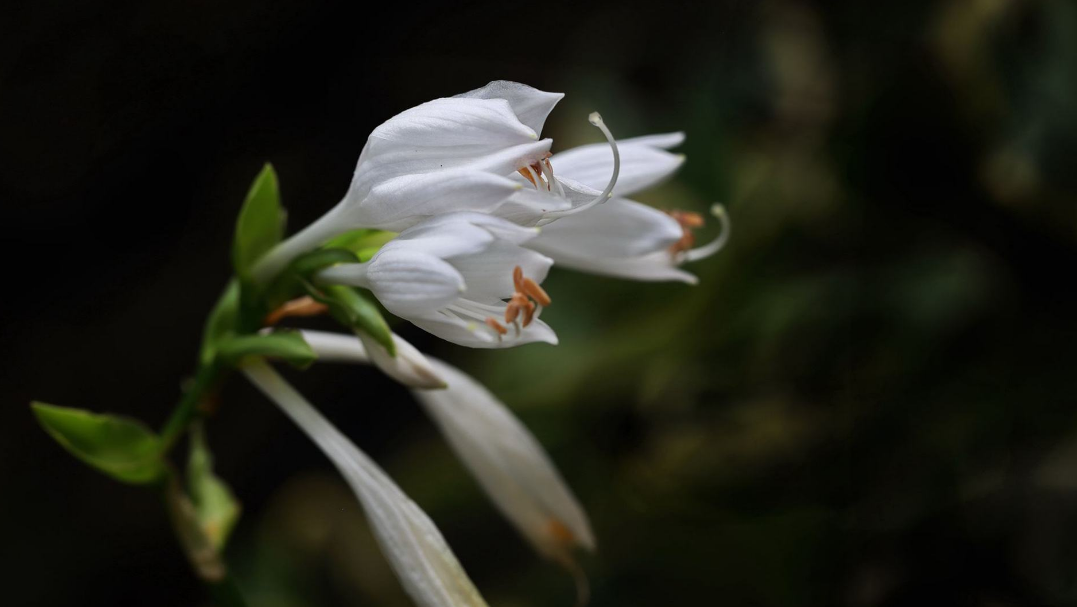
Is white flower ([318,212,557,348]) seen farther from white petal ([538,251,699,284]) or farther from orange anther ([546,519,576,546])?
orange anther ([546,519,576,546])

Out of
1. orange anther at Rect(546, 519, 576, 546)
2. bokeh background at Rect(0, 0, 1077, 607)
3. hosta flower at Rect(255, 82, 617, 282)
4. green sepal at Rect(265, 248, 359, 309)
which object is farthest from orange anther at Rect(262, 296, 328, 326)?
bokeh background at Rect(0, 0, 1077, 607)

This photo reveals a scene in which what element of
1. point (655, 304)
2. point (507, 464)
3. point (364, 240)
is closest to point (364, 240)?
point (364, 240)

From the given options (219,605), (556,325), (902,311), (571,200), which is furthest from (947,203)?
(219,605)

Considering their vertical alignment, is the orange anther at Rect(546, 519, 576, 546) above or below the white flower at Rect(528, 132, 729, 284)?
below

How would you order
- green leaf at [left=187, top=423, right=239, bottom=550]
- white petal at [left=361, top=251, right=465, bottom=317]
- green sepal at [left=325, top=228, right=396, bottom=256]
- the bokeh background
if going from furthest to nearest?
the bokeh background
green leaf at [left=187, top=423, right=239, bottom=550]
green sepal at [left=325, top=228, right=396, bottom=256]
white petal at [left=361, top=251, right=465, bottom=317]

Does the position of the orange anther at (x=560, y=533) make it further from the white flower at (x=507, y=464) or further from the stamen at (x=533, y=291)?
the stamen at (x=533, y=291)

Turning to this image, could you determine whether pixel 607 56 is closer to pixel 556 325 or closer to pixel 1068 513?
pixel 556 325

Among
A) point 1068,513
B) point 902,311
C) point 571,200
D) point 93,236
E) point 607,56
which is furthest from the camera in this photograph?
point 607,56
